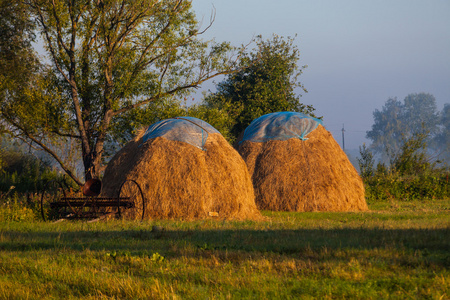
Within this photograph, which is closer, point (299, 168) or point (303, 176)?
Result: point (303, 176)

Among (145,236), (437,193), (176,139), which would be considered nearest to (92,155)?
(176,139)

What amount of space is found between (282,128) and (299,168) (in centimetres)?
232

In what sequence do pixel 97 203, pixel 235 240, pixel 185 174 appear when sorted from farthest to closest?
pixel 185 174, pixel 97 203, pixel 235 240

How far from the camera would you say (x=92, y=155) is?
23.3 m

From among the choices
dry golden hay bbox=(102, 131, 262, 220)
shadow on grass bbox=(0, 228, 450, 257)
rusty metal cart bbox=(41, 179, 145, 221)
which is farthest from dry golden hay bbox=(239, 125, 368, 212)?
shadow on grass bbox=(0, 228, 450, 257)

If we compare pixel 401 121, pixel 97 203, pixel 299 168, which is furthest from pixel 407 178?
pixel 401 121

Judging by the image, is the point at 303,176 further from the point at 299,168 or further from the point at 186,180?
the point at 186,180

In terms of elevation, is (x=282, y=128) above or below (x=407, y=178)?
above

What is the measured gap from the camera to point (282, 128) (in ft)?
69.7

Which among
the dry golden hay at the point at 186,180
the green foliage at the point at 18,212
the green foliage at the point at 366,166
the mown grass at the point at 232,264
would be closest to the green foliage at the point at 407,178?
the green foliage at the point at 366,166

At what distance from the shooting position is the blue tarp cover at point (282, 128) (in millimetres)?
21003

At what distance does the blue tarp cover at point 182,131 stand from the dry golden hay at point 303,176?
371cm

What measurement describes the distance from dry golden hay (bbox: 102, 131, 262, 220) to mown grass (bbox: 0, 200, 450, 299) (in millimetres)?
4119

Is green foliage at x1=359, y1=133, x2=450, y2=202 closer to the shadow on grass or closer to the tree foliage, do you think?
the shadow on grass
